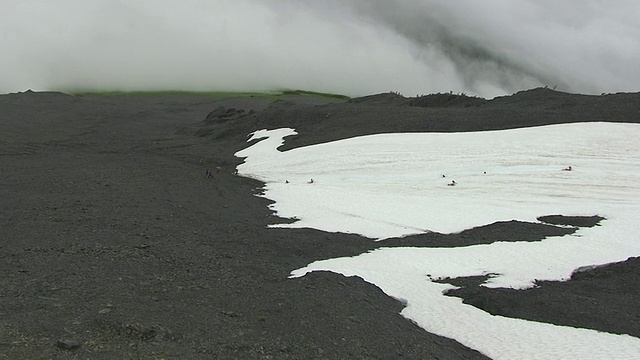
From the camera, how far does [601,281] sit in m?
14.4

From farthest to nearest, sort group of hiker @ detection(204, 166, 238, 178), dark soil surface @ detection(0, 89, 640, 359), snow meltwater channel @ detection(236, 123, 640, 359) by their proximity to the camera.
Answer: group of hiker @ detection(204, 166, 238, 178), snow meltwater channel @ detection(236, 123, 640, 359), dark soil surface @ detection(0, 89, 640, 359)

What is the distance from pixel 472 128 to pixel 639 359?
32734 millimetres

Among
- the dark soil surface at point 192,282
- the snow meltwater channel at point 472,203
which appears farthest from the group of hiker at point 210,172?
the dark soil surface at point 192,282

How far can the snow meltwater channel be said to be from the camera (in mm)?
11234

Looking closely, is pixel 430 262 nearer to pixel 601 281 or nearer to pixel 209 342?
pixel 601 281

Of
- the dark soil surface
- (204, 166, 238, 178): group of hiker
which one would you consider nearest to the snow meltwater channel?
(204, 166, 238, 178): group of hiker

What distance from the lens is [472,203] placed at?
25969 millimetres

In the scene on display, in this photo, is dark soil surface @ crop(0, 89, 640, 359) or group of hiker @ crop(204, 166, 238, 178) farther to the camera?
group of hiker @ crop(204, 166, 238, 178)

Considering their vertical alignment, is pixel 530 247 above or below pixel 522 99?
below

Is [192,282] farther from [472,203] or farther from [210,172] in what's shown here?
[210,172]

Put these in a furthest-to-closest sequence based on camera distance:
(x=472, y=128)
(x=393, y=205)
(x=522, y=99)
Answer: (x=522, y=99)
(x=472, y=128)
(x=393, y=205)

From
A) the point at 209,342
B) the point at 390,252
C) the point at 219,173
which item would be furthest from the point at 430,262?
the point at 219,173

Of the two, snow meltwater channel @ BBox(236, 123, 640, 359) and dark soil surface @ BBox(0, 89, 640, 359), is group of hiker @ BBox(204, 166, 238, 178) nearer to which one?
snow meltwater channel @ BBox(236, 123, 640, 359)

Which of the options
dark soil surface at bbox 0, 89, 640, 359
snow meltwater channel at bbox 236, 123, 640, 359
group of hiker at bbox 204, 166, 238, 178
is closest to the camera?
dark soil surface at bbox 0, 89, 640, 359
